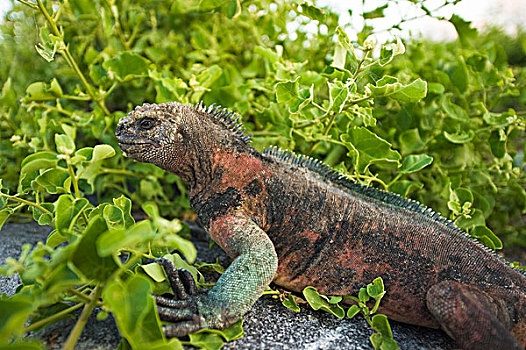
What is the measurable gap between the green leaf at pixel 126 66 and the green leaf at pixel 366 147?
124 cm

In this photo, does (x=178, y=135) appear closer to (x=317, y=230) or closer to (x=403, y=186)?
(x=317, y=230)

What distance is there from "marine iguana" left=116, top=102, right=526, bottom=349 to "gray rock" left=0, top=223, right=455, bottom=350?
0.35 feet

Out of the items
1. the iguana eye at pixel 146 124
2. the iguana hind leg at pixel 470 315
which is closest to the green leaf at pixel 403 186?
the iguana hind leg at pixel 470 315

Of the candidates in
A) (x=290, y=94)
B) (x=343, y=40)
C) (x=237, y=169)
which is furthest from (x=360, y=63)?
(x=237, y=169)

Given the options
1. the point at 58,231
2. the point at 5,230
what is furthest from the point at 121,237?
the point at 5,230

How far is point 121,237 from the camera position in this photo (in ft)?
3.51

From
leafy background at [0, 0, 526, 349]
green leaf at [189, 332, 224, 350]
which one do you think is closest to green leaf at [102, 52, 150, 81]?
leafy background at [0, 0, 526, 349]

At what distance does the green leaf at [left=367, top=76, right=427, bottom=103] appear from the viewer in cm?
176

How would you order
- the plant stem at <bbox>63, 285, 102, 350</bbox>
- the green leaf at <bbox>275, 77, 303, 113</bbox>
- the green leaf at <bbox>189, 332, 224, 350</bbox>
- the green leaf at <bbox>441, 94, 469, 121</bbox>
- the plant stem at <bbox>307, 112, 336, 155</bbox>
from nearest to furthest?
the plant stem at <bbox>63, 285, 102, 350</bbox>
the green leaf at <bbox>189, 332, 224, 350</bbox>
the green leaf at <bbox>275, 77, 303, 113</bbox>
the plant stem at <bbox>307, 112, 336, 155</bbox>
the green leaf at <bbox>441, 94, 469, 121</bbox>

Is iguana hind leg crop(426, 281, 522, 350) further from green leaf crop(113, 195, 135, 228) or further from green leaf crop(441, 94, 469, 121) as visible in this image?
green leaf crop(113, 195, 135, 228)

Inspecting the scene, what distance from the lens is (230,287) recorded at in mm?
1553

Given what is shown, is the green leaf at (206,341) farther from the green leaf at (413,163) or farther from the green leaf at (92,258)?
the green leaf at (413,163)

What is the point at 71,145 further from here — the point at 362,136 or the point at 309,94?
the point at 362,136

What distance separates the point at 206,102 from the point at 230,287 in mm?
1244
